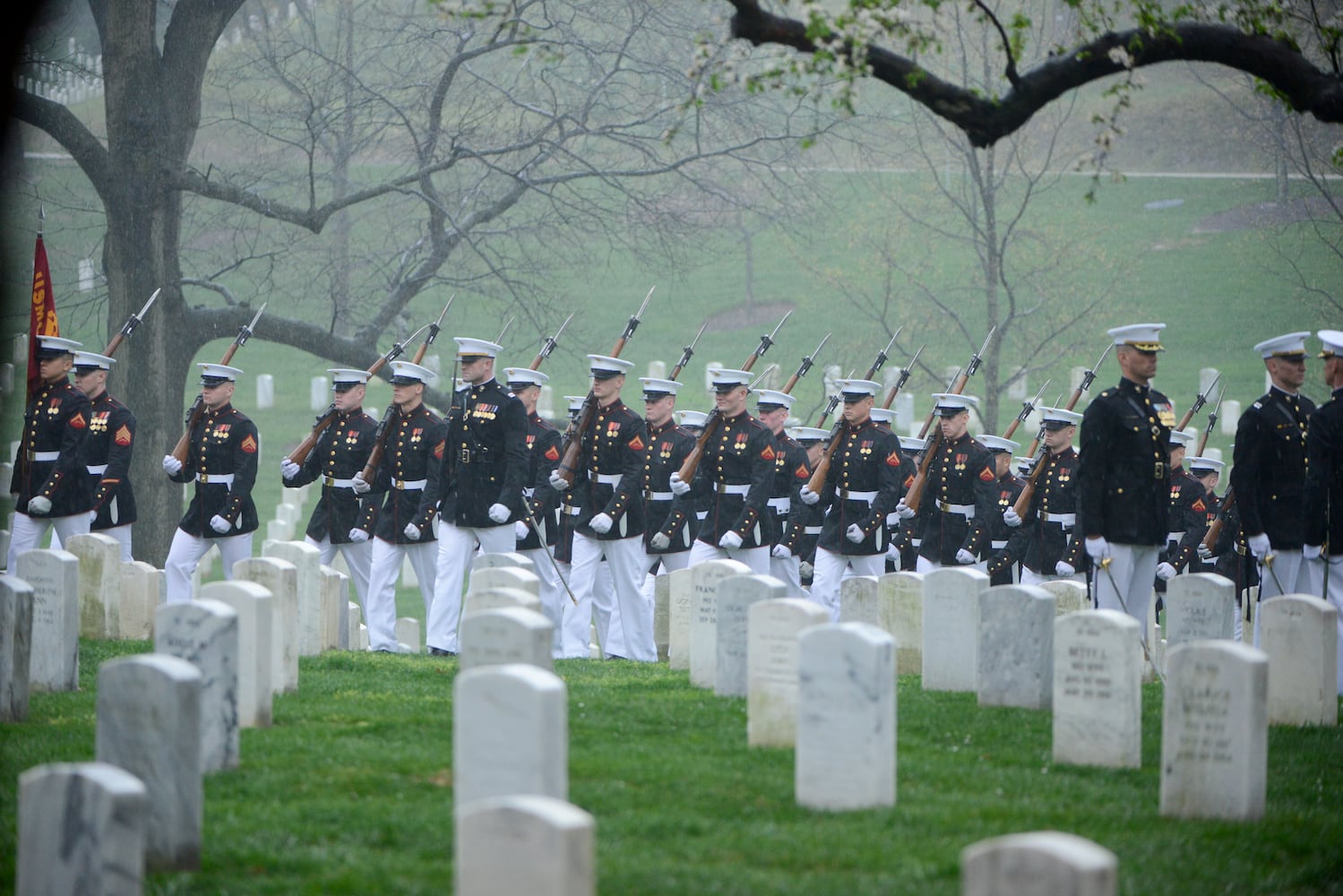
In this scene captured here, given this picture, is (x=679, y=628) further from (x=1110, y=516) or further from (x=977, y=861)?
(x=977, y=861)

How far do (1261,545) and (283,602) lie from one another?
19.8 feet

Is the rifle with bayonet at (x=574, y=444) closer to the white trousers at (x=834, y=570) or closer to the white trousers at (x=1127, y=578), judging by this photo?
the white trousers at (x=834, y=570)

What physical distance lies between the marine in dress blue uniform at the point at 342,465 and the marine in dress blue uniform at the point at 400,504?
192mm

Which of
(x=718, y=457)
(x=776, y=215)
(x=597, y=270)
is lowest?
Result: (x=718, y=457)

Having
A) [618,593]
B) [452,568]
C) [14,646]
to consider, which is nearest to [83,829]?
[14,646]

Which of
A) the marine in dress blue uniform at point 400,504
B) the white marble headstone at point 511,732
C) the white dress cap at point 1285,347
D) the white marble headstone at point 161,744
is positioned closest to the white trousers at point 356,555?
the marine in dress blue uniform at point 400,504

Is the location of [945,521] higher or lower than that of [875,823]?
higher

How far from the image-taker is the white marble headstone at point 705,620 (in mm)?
9734

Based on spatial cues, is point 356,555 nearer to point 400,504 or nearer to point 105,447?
point 400,504

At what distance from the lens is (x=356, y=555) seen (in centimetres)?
1382

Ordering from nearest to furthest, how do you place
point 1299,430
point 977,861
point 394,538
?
point 977,861 → point 1299,430 → point 394,538

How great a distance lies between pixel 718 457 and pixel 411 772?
668 centimetres

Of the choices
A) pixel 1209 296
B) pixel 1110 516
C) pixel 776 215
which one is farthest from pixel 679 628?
pixel 1209 296

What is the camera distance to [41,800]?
183 inches
